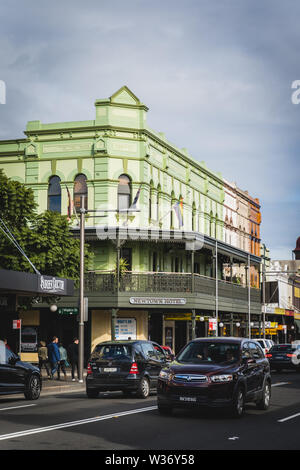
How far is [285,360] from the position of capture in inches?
1441

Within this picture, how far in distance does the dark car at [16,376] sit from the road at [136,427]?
0.59 metres

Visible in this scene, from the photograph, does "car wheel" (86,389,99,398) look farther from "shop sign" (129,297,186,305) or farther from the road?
"shop sign" (129,297,186,305)

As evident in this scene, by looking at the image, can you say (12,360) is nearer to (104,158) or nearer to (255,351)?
(255,351)

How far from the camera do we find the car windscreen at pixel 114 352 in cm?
1974

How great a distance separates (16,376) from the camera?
18.8m

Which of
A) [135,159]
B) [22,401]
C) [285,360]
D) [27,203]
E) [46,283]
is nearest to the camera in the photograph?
[22,401]

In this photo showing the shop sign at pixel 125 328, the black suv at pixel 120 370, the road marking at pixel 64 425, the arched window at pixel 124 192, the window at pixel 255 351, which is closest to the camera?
the road marking at pixel 64 425

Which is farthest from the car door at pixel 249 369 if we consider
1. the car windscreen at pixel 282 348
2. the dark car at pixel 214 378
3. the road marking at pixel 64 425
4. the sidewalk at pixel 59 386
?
the car windscreen at pixel 282 348

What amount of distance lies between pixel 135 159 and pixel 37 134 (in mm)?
5915

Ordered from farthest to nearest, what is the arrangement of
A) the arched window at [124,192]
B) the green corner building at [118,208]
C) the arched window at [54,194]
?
1. the arched window at [54,194]
2. the arched window at [124,192]
3. the green corner building at [118,208]

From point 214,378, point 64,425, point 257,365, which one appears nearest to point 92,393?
point 257,365

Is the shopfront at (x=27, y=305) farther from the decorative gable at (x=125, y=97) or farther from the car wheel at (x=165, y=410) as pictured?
the decorative gable at (x=125, y=97)
